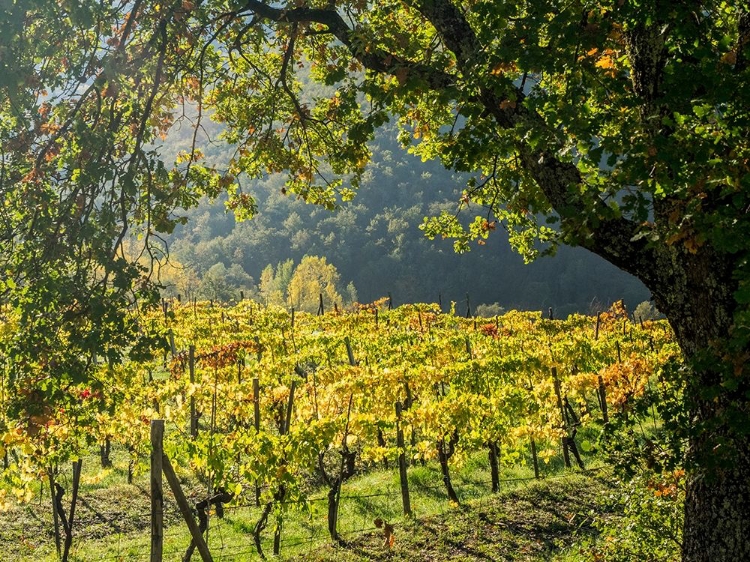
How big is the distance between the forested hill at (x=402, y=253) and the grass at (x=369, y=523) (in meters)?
87.4

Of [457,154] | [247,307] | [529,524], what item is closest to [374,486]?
[529,524]

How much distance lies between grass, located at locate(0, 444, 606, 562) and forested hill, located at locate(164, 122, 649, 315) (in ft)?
287

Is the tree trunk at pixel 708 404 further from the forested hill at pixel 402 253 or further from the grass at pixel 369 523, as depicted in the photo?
the forested hill at pixel 402 253

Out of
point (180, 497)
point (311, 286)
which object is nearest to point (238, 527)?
point (180, 497)

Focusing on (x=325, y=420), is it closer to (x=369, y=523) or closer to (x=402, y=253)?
(x=369, y=523)

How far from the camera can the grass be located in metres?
9.95

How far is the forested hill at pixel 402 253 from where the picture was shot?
121m

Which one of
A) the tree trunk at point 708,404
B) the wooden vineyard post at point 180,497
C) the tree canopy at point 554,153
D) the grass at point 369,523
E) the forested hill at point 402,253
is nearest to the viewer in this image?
the tree canopy at point 554,153

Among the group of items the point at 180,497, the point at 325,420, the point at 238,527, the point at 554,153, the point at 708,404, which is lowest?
the point at 238,527

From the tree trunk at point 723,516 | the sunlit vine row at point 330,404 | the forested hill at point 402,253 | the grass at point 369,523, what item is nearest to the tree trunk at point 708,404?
the tree trunk at point 723,516

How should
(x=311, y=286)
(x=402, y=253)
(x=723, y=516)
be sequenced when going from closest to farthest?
(x=723, y=516) → (x=311, y=286) → (x=402, y=253)

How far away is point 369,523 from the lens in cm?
1188

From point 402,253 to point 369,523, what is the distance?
404 ft

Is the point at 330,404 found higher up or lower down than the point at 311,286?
lower down
